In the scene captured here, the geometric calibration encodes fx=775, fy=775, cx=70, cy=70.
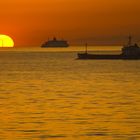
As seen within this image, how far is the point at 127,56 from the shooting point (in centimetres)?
15975

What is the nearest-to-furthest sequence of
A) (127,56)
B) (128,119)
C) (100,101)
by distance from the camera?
(128,119), (100,101), (127,56)

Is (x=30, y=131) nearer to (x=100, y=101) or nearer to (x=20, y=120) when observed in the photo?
(x=20, y=120)

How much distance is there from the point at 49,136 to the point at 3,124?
13.5 ft

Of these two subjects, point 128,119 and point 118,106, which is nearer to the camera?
point 128,119

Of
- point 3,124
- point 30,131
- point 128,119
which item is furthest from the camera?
point 128,119

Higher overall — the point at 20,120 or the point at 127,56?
the point at 20,120

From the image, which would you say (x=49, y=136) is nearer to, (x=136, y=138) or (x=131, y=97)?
(x=136, y=138)

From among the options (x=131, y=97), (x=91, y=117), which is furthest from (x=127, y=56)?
(x=91, y=117)

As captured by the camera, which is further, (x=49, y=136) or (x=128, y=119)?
(x=128, y=119)

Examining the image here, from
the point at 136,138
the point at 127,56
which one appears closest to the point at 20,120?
the point at 136,138

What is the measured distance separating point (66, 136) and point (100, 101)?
15974mm

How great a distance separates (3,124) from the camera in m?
32.9

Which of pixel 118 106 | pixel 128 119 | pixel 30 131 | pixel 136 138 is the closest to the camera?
pixel 136 138

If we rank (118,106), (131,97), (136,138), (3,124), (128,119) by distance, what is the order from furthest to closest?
(131,97) < (118,106) < (128,119) < (3,124) < (136,138)
